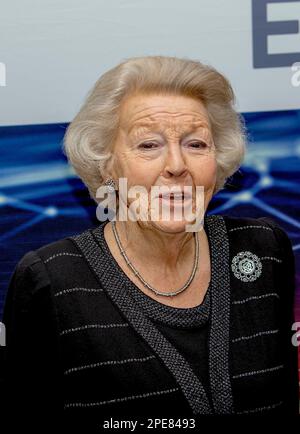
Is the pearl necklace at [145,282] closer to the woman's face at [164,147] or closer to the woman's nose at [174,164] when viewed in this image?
the woman's face at [164,147]

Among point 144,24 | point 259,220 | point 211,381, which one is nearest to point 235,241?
point 259,220

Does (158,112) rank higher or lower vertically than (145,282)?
higher

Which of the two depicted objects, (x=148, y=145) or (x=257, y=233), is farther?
(x=257, y=233)

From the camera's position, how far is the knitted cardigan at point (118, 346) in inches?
55.1

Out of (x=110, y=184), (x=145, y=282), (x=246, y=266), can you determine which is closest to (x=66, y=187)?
(x=110, y=184)

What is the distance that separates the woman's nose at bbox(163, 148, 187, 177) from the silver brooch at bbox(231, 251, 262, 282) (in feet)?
0.83

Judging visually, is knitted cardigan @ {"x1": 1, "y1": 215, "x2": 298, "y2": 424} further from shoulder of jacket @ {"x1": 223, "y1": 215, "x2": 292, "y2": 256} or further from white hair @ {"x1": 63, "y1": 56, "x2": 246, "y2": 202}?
white hair @ {"x1": 63, "y1": 56, "x2": 246, "y2": 202}

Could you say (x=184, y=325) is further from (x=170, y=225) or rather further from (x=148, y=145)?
(x=148, y=145)

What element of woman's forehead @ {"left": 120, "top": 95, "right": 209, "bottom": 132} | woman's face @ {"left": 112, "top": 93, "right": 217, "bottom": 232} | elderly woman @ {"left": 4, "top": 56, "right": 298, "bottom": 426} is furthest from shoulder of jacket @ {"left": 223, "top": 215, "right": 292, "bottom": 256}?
woman's forehead @ {"left": 120, "top": 95, "right": 209, "bottom": 132}

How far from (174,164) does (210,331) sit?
348mm

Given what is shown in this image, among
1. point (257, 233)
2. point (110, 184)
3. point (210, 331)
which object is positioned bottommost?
point (210, 331)

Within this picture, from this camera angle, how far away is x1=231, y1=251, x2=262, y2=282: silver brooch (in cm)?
155

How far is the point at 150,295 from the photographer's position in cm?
151

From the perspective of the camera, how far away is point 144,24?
5.82ft
